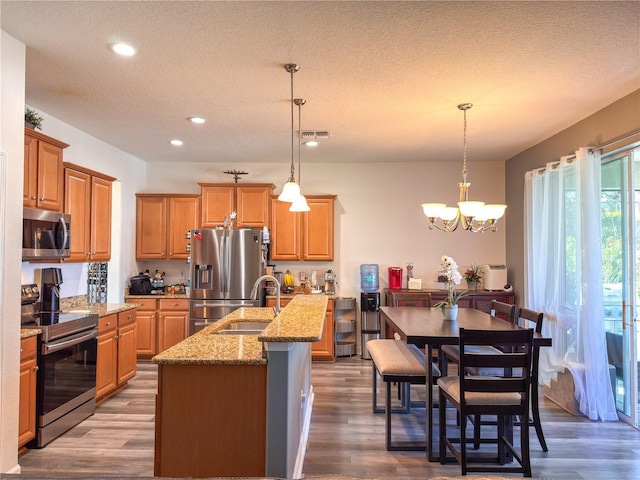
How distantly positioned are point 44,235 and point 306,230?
3.23 meters

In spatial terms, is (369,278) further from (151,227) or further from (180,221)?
(151,227)

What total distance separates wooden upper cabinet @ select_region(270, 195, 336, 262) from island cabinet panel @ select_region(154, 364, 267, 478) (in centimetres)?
377

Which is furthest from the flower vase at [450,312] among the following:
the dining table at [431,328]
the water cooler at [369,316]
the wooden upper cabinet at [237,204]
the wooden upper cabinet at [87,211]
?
the wooden upper cabinet at [87,211]

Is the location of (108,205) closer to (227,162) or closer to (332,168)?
(227,162)

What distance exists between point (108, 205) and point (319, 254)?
2662 mm

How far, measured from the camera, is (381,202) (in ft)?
20.0

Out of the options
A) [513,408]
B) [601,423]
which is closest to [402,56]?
[513,408]

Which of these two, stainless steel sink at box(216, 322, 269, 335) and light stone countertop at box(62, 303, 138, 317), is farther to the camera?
light stone countertop at box(62, 303, 138, 317)

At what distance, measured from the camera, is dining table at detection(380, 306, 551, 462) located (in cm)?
279

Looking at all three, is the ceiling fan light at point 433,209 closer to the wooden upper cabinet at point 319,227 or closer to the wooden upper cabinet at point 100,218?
the wooden upper cabinet at point 319,227

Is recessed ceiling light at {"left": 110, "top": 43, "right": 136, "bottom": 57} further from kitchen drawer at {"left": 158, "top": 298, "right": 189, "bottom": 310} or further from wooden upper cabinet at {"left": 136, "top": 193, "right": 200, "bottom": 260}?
kitchen drawer at {"left": 158, "top": 298, "right": 189, "bottom": 310}

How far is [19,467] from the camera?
2600mm

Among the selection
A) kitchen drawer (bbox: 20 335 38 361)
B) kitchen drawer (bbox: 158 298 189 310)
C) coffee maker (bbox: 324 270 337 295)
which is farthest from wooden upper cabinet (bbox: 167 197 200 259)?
kitchen drawer (bbox: 20 335 38 361)

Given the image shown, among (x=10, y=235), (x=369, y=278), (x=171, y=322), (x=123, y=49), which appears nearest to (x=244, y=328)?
(x=10, y=235)
